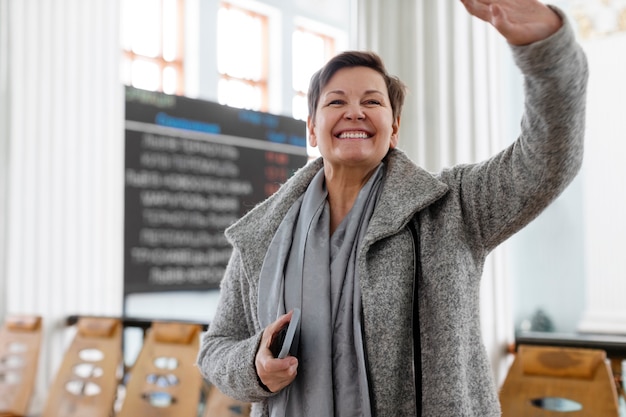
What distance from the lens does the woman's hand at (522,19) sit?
98 centimetres

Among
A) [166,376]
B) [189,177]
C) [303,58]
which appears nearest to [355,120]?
[166,376]

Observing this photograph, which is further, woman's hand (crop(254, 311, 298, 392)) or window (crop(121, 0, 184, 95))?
window (crop(121, 0, 184, 95))

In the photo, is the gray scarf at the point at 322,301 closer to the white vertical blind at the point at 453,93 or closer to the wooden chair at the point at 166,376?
the wooden chair at the point at 166,376

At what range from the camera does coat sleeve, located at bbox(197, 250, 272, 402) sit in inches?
49.2

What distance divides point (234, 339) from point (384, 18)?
3.08 metres

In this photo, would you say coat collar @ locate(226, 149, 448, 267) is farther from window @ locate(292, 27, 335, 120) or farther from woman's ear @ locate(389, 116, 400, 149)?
window @ locate(292, 27, 335, 120)

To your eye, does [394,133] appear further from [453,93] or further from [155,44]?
[155,44]

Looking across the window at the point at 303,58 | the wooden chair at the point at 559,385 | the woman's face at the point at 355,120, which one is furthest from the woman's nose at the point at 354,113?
the window at the point at 303,58

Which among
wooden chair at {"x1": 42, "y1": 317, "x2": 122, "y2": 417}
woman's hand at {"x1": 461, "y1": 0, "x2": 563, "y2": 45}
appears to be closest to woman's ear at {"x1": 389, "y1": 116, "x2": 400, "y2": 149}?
woman's hand at {"x1": 461, "y1": 0, "x2": 563, "y2": 45}

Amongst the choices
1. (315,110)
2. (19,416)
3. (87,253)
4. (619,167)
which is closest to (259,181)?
(87,253)

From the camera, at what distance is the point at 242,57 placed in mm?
10438

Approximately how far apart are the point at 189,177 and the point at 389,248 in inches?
138

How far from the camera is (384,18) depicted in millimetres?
4078

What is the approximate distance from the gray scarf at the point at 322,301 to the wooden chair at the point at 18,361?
2.59 metres
